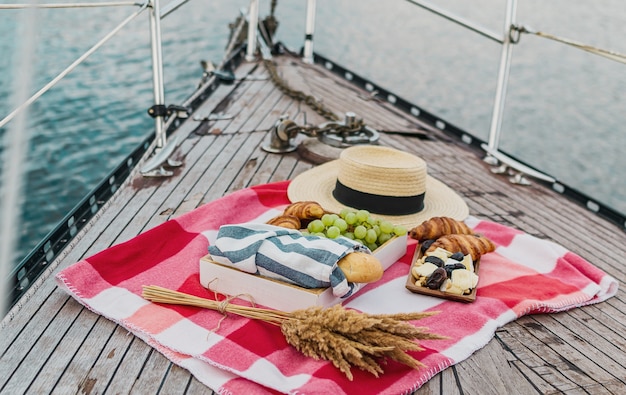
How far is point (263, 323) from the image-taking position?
5.35 ft

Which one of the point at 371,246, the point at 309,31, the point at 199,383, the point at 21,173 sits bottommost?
the point at 199,383

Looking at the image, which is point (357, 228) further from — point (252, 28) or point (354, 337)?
point (252, 28)

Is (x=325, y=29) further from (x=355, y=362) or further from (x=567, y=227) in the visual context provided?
(x=355, y=362)

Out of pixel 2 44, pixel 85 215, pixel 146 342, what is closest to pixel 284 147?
pixel 85 215

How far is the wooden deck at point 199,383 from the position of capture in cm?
151

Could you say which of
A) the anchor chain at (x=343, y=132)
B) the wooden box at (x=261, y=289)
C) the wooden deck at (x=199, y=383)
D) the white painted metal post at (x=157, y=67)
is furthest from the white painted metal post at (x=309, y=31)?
the wooden box at (x=261, y=289)

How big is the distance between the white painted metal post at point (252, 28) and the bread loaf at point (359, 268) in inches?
118

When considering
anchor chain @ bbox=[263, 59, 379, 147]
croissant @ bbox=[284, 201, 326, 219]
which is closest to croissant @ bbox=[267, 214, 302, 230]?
croissant @ bbox=[284, 201, 326, 219]

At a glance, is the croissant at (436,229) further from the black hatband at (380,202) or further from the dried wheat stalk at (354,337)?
the dried wheat stalk at (354,337)

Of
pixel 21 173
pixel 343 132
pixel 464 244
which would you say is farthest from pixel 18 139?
pixel 343 132

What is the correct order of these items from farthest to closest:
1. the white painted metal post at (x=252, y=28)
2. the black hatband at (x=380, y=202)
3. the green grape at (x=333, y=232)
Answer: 1. the white painted metal post at (x=252, y=28)
2. the black hatband at (x=380, y=202)
3. the green grape at (x=333, y=232)

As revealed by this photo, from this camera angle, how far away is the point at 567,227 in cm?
266

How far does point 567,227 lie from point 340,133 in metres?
1.04

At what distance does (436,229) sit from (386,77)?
8.82 metres
